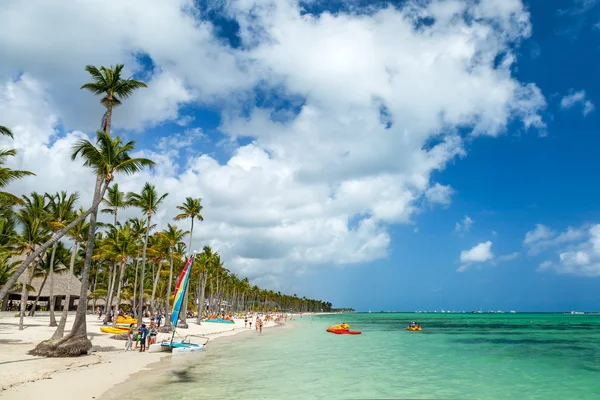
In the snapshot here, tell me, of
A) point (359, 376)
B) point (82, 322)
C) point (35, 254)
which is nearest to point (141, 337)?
point (82, 322)

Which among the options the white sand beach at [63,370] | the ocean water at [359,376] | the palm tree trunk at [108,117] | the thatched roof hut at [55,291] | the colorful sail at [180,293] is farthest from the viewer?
the thatched roof hut at [55,291]

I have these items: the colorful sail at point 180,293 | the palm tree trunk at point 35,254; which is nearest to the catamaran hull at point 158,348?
the colorful sail at point 180,293

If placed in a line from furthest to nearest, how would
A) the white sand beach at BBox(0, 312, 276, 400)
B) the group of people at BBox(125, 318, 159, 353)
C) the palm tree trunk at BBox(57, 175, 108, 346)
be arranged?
the group of people at BBox(125, 318, 159, 353) < the palm tree trunk at BBox(57, 175, 108, 346) < the white sand beach at BBox(0, 312, 276, 400)

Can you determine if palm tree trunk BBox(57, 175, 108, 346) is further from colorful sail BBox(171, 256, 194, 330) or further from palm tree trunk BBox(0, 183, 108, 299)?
colorful sail BBox(171, 256, 194, 330)

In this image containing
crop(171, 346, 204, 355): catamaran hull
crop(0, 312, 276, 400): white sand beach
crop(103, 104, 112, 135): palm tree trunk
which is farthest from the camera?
crop(171, 346, 204, 355): catamaran hull

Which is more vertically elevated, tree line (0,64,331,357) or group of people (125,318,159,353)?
tree line (0,64,331,357)

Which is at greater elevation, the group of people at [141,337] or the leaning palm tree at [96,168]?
the leaning palm tree at [96,168]

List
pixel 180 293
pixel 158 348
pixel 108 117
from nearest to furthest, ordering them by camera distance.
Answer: pixel 108 117 → pixel 180 293 → pixel 158 348

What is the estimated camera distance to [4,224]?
42.3 m

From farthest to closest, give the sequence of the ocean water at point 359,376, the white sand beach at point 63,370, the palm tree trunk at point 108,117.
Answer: the palm tree trunk at point 108,117 → the ocean water at point 359,376 → the white sand beach at point 63,370

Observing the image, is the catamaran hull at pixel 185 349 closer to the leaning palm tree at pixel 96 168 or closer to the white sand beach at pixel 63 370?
the white sand beach at pixel 63 370

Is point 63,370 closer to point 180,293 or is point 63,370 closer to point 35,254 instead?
point 35,254

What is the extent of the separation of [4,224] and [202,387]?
3703cm

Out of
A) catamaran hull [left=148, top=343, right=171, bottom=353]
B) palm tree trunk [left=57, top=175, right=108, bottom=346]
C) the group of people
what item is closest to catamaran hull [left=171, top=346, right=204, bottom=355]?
catamaran hull [left=148, top=343, right=171, bottom=353]
